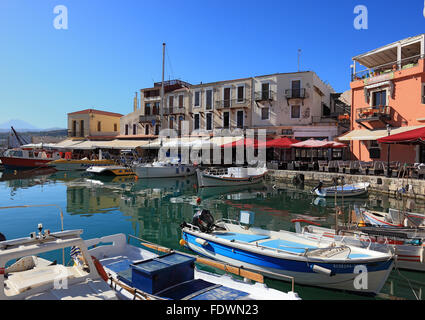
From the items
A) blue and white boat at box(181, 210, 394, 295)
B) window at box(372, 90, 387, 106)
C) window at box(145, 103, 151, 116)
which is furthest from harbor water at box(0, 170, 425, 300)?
window at box(145, 103, 151, 116)

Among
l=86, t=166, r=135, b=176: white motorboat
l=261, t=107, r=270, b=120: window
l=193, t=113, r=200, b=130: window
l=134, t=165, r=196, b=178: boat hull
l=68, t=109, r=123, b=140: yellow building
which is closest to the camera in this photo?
l=134, t=165, r=196, b=178: boat hull

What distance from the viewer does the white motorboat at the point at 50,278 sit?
439 centimetres

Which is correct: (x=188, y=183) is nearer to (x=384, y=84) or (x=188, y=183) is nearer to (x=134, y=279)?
(x=384, y=84)

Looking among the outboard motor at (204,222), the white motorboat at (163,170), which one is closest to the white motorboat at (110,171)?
the white motorboat at (163,170)

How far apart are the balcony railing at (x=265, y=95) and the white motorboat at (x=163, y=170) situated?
1078cm

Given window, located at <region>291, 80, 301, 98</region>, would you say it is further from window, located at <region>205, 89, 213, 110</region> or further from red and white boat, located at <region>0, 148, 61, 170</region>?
red and white boat, located at <region>0, 148, 61, 170</region>

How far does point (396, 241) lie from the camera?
8156 mm

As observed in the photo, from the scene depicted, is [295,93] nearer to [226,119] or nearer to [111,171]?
[226,119]

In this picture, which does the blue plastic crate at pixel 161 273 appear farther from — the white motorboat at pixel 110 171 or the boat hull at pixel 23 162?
the boat hull at pixel 23 162

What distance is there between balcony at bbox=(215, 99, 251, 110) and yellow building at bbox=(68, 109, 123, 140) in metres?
20.0

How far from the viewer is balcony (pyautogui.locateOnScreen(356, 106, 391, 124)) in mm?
23727

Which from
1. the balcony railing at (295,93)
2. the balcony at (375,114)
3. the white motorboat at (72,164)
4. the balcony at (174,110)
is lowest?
the white motorboat at (72,164)

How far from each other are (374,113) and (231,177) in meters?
12.5
